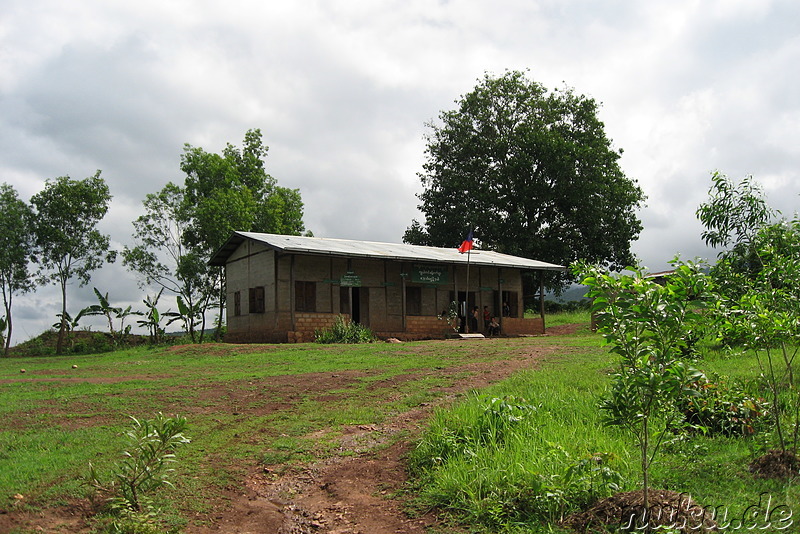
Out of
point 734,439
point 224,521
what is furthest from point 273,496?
point 734,439

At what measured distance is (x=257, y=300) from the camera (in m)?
26.9

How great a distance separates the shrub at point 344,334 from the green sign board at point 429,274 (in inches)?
183

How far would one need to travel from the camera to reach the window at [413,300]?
28.8 meters

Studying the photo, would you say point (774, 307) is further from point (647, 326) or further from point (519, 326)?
point (519, 326)

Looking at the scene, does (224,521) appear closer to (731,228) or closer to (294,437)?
(294,437)

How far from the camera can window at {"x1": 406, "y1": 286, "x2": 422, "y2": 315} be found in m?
28.8

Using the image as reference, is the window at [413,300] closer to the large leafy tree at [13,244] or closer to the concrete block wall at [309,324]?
the concrete block wall at [309,324]

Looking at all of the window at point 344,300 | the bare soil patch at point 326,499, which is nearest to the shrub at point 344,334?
the window at point 344,300

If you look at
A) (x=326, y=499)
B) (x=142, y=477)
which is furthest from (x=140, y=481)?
(x=326, y=499)

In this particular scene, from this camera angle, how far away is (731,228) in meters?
8.09

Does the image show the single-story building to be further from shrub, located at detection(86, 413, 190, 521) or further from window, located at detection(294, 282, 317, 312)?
shrub, located at detection(86, 413, 190, 521)

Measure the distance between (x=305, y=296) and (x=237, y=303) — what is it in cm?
449

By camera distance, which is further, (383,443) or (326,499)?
(383,443)

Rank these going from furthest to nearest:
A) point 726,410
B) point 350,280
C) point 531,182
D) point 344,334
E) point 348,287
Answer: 1. point 531,182
2. point 348,287
3. point 350,280
4. point 344,334
5. point 726,410
